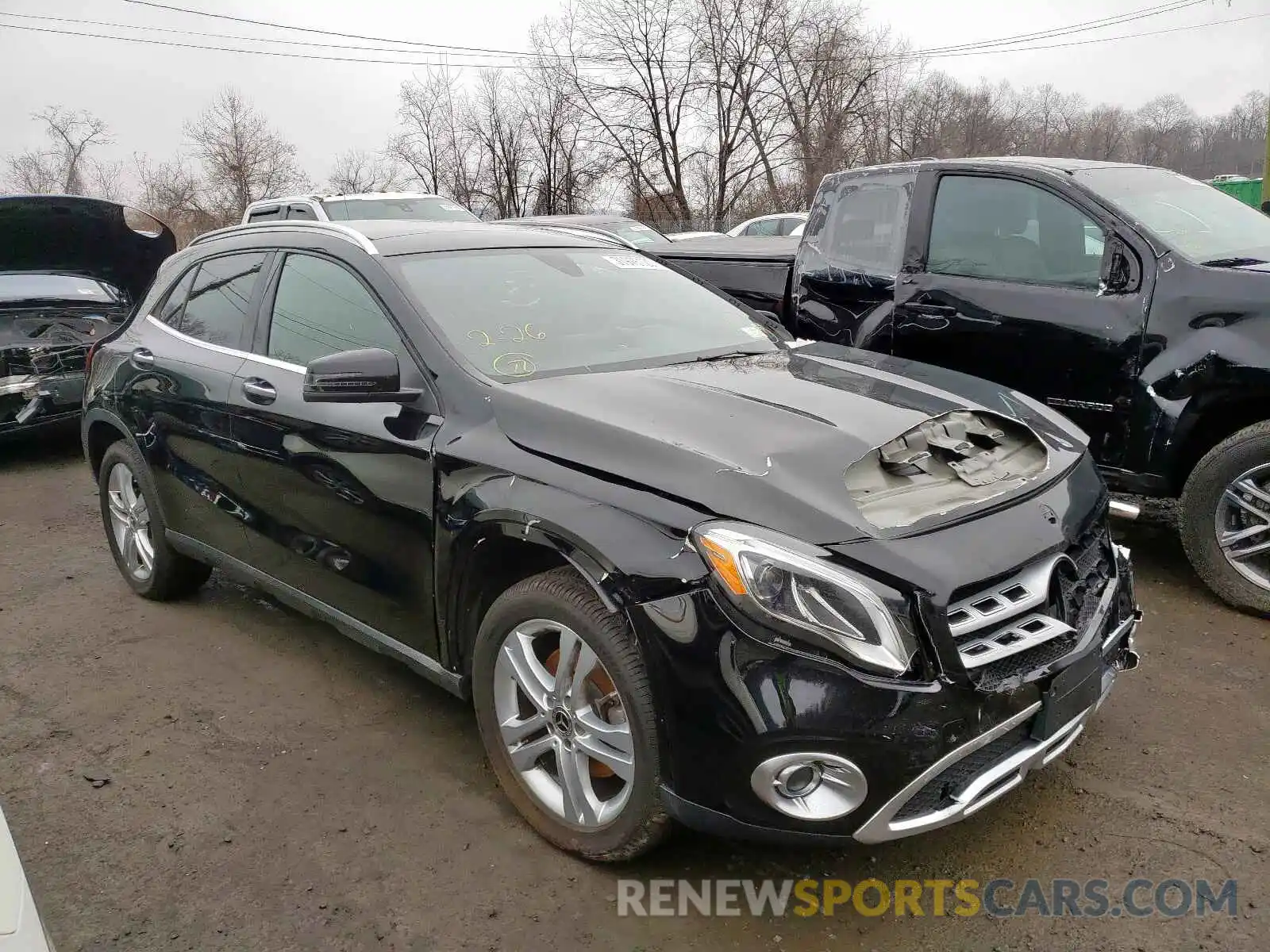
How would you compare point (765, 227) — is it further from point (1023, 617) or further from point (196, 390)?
point (1023, 617)

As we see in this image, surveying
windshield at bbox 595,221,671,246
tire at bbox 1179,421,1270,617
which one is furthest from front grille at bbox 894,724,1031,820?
windshield at bbox 595,221,671,246

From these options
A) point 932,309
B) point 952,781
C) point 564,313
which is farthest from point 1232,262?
point 952,781

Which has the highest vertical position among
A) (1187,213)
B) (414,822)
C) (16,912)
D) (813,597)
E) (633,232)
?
(1187,213)

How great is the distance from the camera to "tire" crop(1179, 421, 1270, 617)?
388 centimetres

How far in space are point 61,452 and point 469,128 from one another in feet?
114

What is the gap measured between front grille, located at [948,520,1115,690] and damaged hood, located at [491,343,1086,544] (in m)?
0.20

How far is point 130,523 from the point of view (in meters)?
4.70

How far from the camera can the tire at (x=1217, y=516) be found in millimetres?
3879

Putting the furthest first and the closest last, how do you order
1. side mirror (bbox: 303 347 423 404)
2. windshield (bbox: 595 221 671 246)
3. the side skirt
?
windshield (bbox: 595 221 671 246)
the side skirt
side mirror (bbox: 303 347 423 404)

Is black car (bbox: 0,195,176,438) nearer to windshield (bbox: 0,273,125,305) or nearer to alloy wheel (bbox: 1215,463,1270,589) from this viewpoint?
A: windshield (bbox: 0,273,125,305)

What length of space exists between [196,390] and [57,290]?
5.09 m

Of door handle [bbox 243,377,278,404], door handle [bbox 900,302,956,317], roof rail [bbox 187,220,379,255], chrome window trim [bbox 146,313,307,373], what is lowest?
door handle [bbox 243,377,278,404]

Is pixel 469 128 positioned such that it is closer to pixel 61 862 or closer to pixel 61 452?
pixel 61 452

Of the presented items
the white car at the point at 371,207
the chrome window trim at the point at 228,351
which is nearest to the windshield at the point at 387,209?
the white car at the point at 371,207
